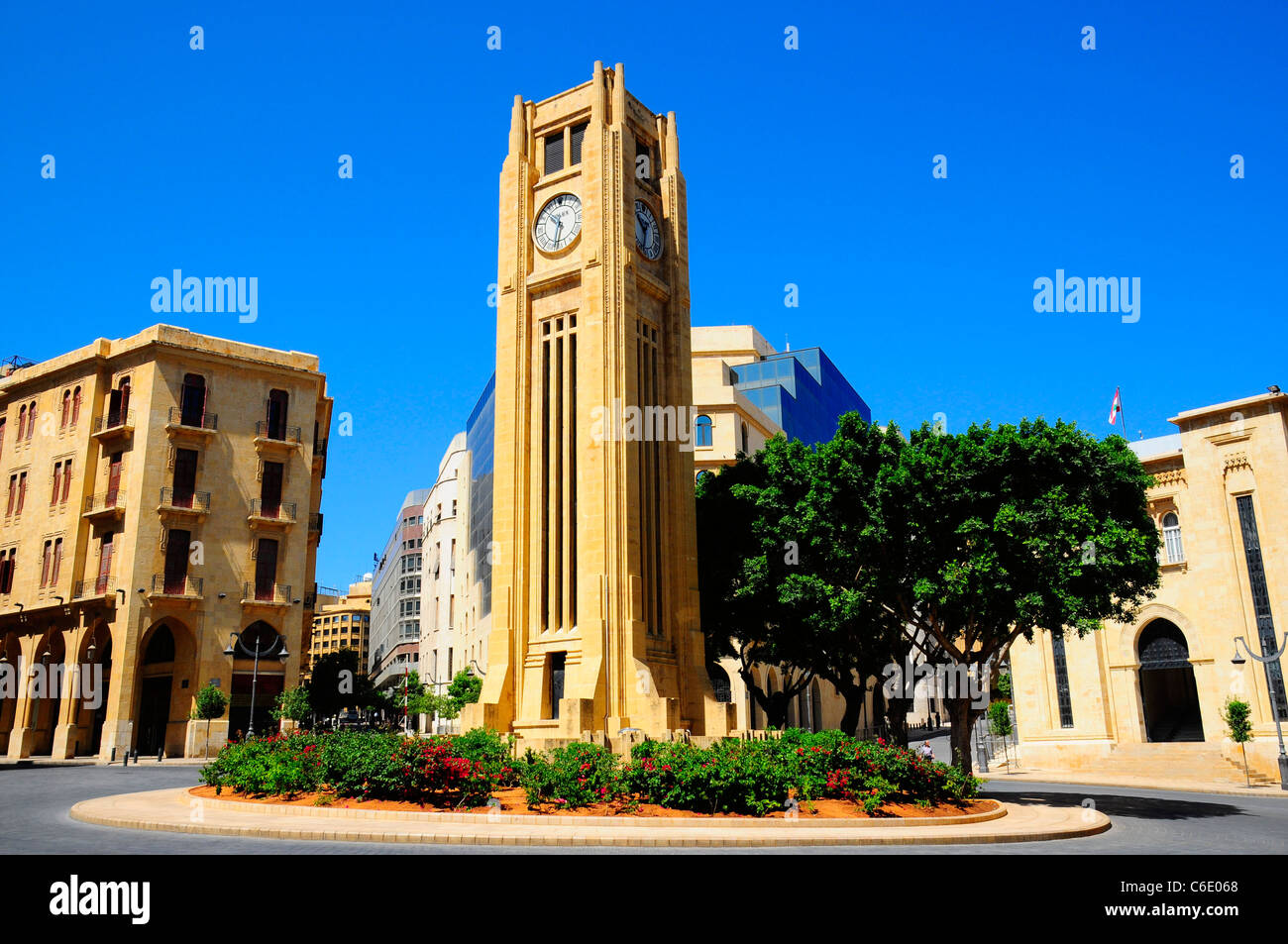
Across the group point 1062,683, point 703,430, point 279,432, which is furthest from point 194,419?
point 1062,683

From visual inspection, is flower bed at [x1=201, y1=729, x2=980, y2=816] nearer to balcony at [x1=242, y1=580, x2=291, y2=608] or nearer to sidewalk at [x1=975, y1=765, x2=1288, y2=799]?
sidewalk at [x1=975, y1=765, x2=1288, y2=799]

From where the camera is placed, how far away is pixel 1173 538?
46469 millimetres

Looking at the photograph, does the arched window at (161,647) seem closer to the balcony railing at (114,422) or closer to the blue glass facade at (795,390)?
the balcony railing at (114,422)

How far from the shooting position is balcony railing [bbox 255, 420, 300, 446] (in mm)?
52500

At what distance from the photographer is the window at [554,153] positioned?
123ft

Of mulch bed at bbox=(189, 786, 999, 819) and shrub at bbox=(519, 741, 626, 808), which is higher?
shrub at bbox=(519, 741, 626, 808)

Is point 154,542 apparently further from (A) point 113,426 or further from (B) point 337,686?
(B) point 337,686

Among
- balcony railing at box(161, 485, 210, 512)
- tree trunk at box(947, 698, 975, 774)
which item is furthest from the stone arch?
tree trunk at box(947, 698, 975, 774)

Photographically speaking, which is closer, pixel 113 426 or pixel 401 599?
pixel 113 426

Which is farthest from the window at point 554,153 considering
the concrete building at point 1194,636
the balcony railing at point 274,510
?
the concrete building at point 1194,636

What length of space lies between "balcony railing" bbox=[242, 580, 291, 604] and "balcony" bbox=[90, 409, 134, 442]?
34.1ft

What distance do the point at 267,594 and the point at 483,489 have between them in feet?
99.8
